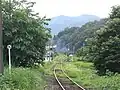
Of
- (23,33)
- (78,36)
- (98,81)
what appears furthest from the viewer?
(78,36)

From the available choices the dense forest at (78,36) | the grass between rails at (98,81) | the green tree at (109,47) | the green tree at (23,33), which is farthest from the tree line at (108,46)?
the dense forest at (78,36)

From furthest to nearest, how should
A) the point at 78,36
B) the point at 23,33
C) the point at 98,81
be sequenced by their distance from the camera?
the point at 78,36
the point at 23,33
the point at 98,81

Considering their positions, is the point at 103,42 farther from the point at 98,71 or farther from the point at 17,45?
the point at 17,45


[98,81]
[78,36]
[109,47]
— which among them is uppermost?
[78,36]

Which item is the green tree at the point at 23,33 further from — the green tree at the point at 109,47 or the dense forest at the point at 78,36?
the dense forest at the point at 78,36

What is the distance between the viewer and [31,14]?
30047 millimetres

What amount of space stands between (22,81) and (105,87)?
552 cm

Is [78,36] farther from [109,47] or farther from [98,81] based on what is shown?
[98,81]

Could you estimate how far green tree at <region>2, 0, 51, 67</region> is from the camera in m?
27.1

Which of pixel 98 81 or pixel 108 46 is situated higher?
pixel 108 46

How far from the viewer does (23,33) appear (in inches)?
1080

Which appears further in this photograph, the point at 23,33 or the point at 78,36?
the point at 78,36

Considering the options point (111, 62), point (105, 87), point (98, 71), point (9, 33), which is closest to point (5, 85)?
point (105, 87)

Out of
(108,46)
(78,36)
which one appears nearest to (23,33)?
(108,46)
